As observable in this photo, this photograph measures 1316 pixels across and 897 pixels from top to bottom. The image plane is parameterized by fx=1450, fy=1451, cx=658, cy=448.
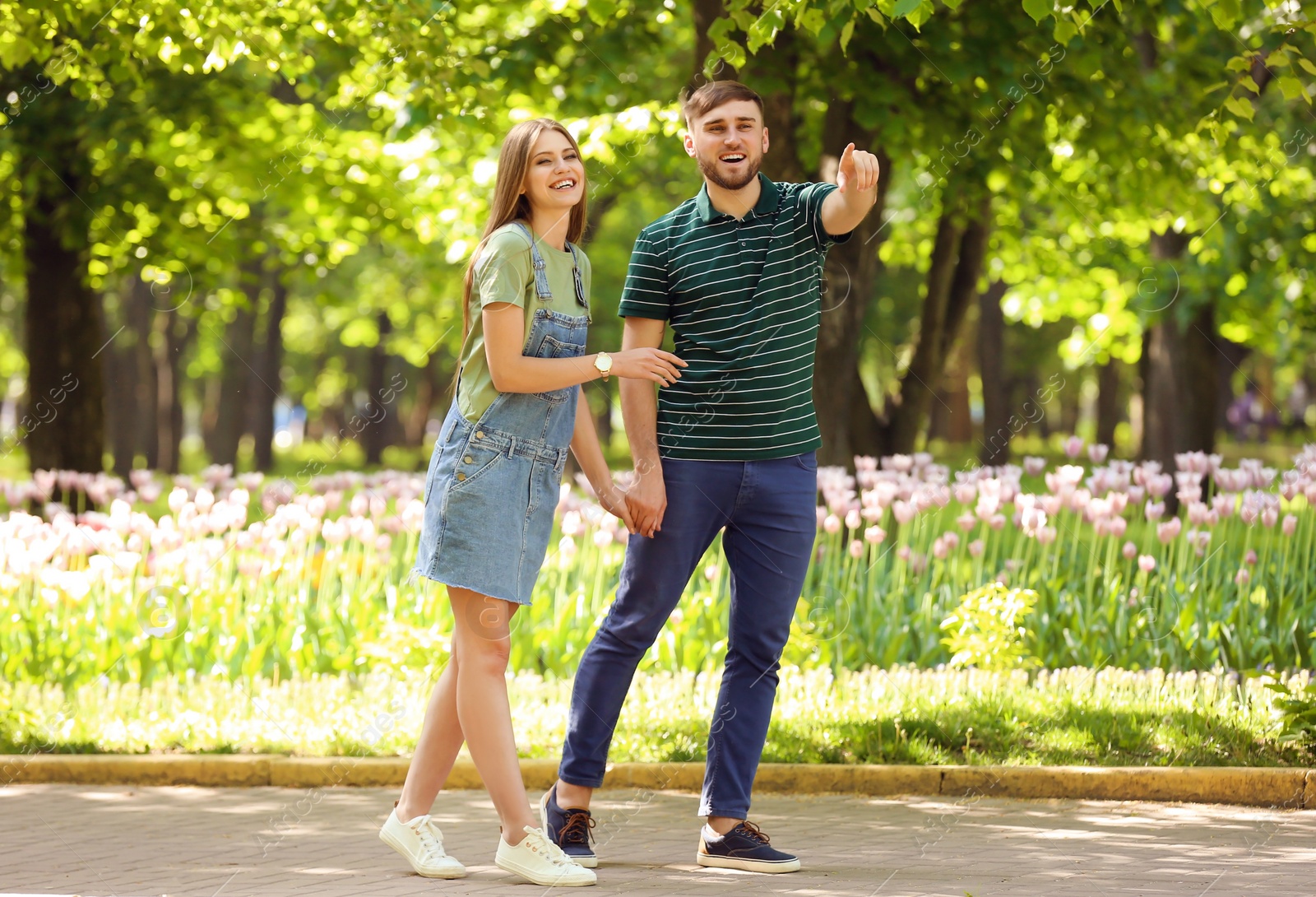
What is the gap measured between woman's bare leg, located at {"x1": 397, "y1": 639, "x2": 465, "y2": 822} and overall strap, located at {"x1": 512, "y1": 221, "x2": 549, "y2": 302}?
1.04 metres

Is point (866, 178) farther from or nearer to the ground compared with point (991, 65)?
nearer to the ground

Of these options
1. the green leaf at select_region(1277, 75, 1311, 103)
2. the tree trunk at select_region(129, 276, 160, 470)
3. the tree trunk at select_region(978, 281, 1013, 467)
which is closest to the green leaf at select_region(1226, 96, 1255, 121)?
the green leaf at select_region(1277, 75, 1311, 103)

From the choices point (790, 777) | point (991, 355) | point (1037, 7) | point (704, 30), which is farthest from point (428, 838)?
point (991, 355)

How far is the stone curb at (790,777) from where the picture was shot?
5.13m

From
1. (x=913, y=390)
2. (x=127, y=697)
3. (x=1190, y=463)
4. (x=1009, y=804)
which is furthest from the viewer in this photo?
(x=913, y=390)

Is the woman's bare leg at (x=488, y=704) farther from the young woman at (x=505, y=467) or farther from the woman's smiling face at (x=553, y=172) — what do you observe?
the woman's smiling face at (x=553, y=172)

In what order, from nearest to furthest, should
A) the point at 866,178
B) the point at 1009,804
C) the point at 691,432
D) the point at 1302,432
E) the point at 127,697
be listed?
the point at 866,178 < the point at 691,432 < the point at 1009,804 < the point at 127,697 < the point at 1302,432

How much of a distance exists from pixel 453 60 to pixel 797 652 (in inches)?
148

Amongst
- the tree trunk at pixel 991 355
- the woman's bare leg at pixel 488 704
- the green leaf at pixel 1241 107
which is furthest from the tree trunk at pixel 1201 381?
the woman's bare leg at pixel 488 704

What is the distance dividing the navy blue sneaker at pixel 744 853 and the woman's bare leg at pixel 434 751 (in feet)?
2.62

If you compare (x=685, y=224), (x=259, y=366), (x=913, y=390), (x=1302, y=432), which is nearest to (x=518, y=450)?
(x=685, y=224)

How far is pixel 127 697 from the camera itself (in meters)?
6.39

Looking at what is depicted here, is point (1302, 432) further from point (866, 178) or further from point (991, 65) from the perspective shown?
point (866, 178)

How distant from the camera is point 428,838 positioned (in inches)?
161
